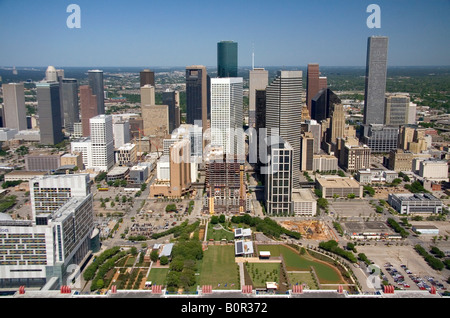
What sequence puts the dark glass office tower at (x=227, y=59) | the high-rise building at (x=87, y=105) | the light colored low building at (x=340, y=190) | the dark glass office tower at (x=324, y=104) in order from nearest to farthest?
the light colored low building at (x=340, y=190) < the dark glass office tower at (x=324, y=104) < the dark glass office tower at (x=227, y=59) < the high-rise building at (x=87, y=105)

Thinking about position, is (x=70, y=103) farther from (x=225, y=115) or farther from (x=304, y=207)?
(x=304, y=207)

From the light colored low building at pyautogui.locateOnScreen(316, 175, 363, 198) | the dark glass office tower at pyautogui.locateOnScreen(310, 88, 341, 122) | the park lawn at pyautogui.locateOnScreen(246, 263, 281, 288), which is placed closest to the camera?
the park lawn at pyautogui.locateOnScreen(246, 263, 281, 288)

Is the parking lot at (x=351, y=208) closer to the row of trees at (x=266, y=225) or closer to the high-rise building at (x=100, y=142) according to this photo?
the row of trees at (x=266, y=225)

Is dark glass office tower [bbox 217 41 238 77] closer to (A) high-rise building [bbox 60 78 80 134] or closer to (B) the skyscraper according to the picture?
(B) the skyscraper

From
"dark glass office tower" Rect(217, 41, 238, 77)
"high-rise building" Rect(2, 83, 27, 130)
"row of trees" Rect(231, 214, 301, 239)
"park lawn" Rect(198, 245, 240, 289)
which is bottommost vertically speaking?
"park lawn" Rect(198, 245, 240, 289)

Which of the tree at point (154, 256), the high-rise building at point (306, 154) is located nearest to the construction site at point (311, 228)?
the tree at point (154, 256)

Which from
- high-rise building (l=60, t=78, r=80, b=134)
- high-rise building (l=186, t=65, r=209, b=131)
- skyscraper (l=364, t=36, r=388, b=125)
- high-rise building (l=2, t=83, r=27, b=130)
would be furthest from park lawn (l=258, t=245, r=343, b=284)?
high-rise building (l=60, t=78, r=80, b=134)
